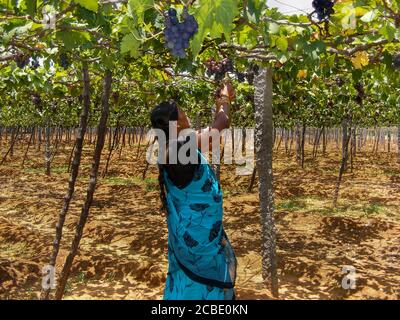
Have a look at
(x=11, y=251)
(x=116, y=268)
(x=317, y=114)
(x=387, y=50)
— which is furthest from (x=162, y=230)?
(x=317, y=114)

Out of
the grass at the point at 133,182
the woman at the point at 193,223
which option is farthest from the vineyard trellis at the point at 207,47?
the grass at the point at 133,182

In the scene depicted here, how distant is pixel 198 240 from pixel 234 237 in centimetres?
706

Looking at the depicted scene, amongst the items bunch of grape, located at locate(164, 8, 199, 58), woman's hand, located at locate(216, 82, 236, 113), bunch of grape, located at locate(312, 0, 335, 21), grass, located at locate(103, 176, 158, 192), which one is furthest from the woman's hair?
grass, located at locate(103, 176, 158, 192)

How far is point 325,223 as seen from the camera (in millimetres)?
10438

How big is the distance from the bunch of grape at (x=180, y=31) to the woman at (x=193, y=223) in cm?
74

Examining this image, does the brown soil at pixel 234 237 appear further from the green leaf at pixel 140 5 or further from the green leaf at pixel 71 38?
→ the green leaf at pixel 140 5

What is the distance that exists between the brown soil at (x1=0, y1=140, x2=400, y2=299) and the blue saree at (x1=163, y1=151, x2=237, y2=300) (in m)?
3.24

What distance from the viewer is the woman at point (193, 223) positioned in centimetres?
243

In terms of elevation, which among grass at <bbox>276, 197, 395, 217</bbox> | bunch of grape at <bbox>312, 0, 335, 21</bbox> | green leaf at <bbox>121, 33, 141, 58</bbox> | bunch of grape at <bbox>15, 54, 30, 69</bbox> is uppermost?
bunch of grape at <bbox>15, 54, 30, 69</bbox>

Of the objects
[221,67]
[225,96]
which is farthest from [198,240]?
[221,67]

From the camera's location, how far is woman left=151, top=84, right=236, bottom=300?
243 centimetres

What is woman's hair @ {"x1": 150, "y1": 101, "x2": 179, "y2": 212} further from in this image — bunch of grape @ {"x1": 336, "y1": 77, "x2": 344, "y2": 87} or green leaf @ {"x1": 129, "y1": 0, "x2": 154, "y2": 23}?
bunch of grape @ {"x1": 336, "y1": 77, "x2": 344, "y2": 87}
